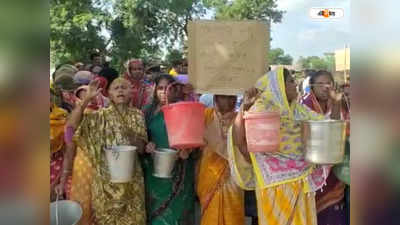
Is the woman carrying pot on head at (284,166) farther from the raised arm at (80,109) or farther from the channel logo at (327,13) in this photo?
the channel logo at (327,13)

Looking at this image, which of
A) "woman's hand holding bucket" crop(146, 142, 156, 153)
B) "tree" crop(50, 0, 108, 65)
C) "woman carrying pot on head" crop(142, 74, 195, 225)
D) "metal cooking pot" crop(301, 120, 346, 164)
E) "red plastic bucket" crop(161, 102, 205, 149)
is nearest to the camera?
"metal cooking pot" crop(301, 120, 346, 164)

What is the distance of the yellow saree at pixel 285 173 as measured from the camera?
7.59ft

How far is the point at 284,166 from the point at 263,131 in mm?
335

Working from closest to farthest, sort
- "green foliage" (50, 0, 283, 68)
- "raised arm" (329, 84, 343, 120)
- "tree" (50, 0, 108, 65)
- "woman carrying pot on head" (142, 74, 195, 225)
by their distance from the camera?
"raised arm" (329, 84, 343, 120) → "woman carrying pot on head" (142, 74, 195, 225) → "green foliage" (50, 0, 283, 68) → "tree" (50, 0, 108, 65)

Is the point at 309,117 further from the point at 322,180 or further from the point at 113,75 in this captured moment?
the point at 113,75

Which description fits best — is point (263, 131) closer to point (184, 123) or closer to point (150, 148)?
point (184, 123)

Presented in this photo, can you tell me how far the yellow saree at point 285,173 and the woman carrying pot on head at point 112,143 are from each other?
73 cm

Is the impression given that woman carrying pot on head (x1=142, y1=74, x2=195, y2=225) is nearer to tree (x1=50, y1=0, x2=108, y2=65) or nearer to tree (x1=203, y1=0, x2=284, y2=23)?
tree (x1=203, y1=0, x2=284, y2=23)

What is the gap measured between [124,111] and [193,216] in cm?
91

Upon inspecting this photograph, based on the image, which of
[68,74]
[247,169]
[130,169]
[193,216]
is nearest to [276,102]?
[247,169]

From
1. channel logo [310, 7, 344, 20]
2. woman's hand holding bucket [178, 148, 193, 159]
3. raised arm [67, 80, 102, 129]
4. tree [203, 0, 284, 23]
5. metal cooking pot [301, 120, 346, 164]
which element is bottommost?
woman's hand holding bucket [178, 148, 193, 159]

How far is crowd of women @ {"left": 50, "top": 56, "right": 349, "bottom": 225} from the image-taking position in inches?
92.4

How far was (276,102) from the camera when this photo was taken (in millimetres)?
2295

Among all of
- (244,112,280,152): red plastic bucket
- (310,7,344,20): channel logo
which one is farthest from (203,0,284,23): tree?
(244,112,280,152): red plastic bucket
